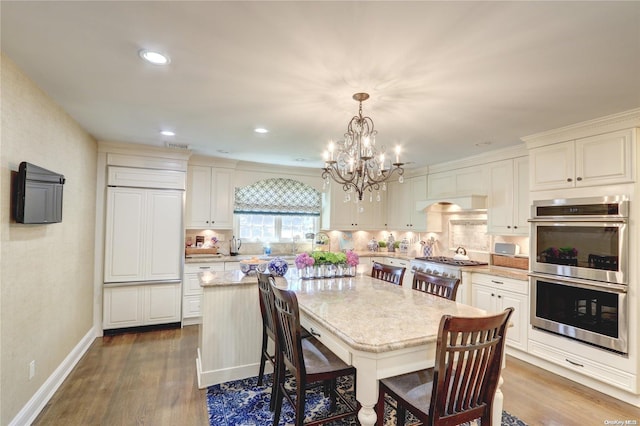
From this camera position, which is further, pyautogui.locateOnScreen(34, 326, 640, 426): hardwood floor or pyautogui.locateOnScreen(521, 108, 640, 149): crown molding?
pyautogui.locateOnScreen(521, 108, 640, 149): crown molding

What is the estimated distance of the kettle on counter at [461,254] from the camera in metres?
4.67

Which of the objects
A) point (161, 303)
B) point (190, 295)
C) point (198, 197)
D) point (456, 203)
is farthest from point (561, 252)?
point (161, 303)

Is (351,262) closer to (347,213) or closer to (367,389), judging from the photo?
(367,389)

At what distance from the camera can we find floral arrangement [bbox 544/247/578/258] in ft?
9.89

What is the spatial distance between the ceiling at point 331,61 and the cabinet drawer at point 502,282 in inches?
65.3

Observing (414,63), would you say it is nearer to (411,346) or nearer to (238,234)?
(411,346)

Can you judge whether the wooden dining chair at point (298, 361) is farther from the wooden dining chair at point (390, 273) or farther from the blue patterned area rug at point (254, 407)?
the wooden dining chair at point (390, 273)

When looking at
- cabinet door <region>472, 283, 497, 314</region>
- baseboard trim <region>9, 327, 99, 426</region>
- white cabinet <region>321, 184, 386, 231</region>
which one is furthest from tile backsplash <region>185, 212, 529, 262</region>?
baseboard trim <region>9, 327, 99, 426</region>

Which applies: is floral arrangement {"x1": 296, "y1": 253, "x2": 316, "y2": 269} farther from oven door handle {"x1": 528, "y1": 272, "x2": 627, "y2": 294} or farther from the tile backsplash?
the tile backsplash

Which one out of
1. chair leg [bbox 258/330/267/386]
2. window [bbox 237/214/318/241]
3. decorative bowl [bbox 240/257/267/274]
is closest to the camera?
chair leg [bbox 258/330/267/386]

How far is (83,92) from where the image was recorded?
96.3 inches

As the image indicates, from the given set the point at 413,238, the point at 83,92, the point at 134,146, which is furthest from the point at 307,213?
the point at 83,92

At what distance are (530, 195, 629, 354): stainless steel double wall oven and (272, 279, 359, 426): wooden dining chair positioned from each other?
7.83ft

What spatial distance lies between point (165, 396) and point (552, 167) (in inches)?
166
